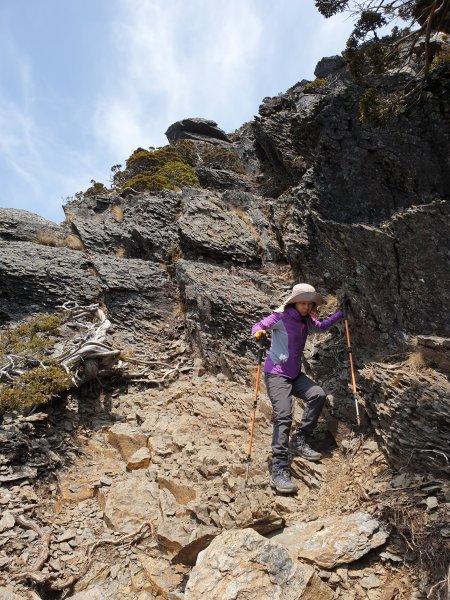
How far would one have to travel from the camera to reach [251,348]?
10.1m

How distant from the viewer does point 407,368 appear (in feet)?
21.8

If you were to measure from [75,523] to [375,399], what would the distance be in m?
5.32

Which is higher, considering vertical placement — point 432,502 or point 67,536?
point 432,502

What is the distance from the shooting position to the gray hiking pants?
6516 mm

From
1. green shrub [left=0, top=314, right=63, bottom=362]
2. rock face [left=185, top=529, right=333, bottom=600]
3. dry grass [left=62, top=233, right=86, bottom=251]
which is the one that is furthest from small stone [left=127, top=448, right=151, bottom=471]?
dry grass [left=62, top=233, right=86, bottom=251]

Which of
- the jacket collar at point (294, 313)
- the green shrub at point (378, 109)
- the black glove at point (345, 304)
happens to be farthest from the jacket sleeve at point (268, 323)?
the green shrub at point (378, 109)

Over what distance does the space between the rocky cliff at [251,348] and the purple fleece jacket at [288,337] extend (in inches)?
45.1

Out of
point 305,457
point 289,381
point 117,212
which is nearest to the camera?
point 305,457

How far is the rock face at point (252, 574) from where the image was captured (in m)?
4.21

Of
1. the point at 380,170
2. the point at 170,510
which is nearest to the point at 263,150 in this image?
the point at 380,170

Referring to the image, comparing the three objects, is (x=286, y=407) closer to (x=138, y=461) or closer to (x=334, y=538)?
(x=334, y=538)

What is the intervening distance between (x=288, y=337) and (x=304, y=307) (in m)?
0.66

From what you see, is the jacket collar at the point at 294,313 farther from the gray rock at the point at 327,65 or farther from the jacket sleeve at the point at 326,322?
the gray rock at the point at 327,65

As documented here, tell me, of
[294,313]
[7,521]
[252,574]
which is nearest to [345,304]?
[294,313]
